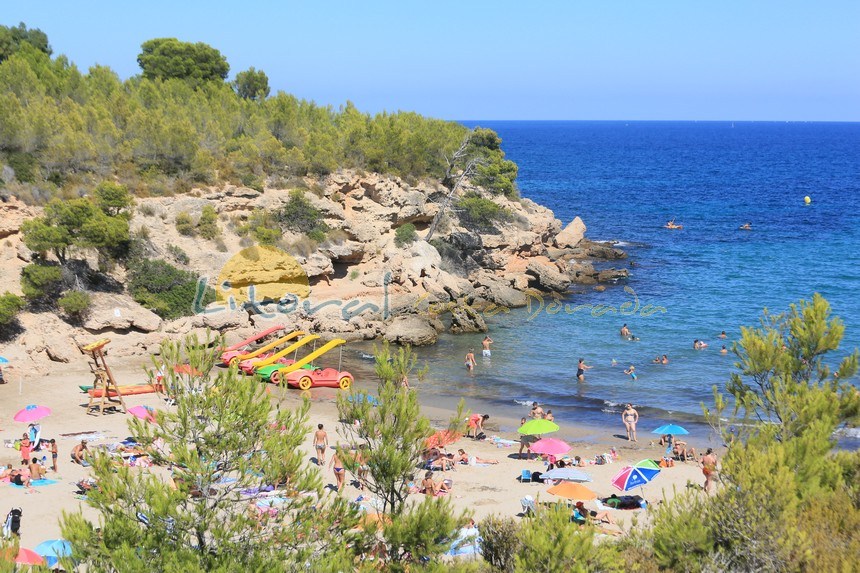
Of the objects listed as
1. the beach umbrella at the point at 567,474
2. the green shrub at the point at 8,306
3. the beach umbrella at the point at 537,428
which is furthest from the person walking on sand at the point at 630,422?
the green shrub at the point at 8,306

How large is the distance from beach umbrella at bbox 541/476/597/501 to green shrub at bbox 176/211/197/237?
2357 cm

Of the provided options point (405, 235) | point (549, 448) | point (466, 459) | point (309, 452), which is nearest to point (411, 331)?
point (405, 235)

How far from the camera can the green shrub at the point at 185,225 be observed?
3534 centimetres

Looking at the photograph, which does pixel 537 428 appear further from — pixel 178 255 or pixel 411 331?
pixel 178 255

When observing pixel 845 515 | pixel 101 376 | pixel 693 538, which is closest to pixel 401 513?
pixel 693 538

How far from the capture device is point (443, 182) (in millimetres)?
48438

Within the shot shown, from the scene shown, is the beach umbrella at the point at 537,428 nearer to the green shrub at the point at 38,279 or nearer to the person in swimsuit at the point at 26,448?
the person in swimsuit at the point at 26,448

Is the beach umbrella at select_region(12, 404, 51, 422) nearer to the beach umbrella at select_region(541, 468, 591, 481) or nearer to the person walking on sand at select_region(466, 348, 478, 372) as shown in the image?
the beach umbrella at select_region(541, 468, 591, 481)

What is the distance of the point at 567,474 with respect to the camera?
18578mm

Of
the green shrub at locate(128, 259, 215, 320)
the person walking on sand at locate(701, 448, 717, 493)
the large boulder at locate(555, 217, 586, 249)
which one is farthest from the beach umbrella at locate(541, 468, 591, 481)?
the large boulder at locate(555, 217, 586, 249)

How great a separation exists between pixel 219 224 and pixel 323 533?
27225 mm

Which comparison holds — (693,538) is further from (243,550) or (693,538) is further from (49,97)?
(49,97)

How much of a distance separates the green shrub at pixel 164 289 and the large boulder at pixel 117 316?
554 millimetres

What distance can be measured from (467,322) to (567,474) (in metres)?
17.1
